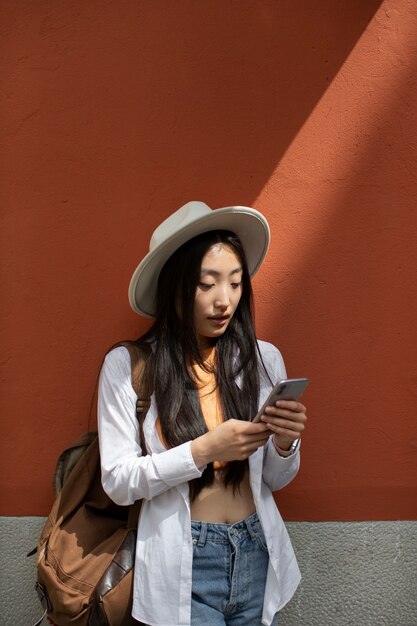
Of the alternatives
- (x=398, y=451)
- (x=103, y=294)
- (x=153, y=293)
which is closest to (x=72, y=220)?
(x=103, y=294)

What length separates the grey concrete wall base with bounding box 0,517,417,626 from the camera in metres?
3.21

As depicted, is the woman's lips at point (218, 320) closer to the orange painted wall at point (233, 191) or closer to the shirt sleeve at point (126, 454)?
the shirt sleeve at point (126, 454)

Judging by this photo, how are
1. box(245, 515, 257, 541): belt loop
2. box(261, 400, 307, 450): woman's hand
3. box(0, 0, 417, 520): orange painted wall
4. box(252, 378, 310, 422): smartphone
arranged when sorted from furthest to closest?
box(0, 0, 417, 520): orange painted wall → box(245, 515, 257, 541): belt loop → box(261, 400, 307, 450): woman's hand → box(252, 378, 310, 422): smartphone

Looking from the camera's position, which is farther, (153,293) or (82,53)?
(82,53)

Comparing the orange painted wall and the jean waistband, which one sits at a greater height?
the orange painted wall

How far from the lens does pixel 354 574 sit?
10.6 ft

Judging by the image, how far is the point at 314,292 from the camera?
3180 millimetres

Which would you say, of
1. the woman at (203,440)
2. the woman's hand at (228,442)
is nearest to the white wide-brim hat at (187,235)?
the woman at (203,440)

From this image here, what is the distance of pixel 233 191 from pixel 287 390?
1.15m

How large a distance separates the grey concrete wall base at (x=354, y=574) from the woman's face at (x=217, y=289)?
1118 millimetres

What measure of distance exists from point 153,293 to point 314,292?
2.44 feet

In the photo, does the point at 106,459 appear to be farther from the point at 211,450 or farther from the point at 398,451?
the point at 398,451

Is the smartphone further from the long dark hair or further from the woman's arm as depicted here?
the long dark hair

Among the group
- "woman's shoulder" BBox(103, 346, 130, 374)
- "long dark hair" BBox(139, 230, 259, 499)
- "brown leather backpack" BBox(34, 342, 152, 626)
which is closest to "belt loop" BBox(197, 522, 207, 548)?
"long dark hair" BBox(139, 230, 259, 499)
